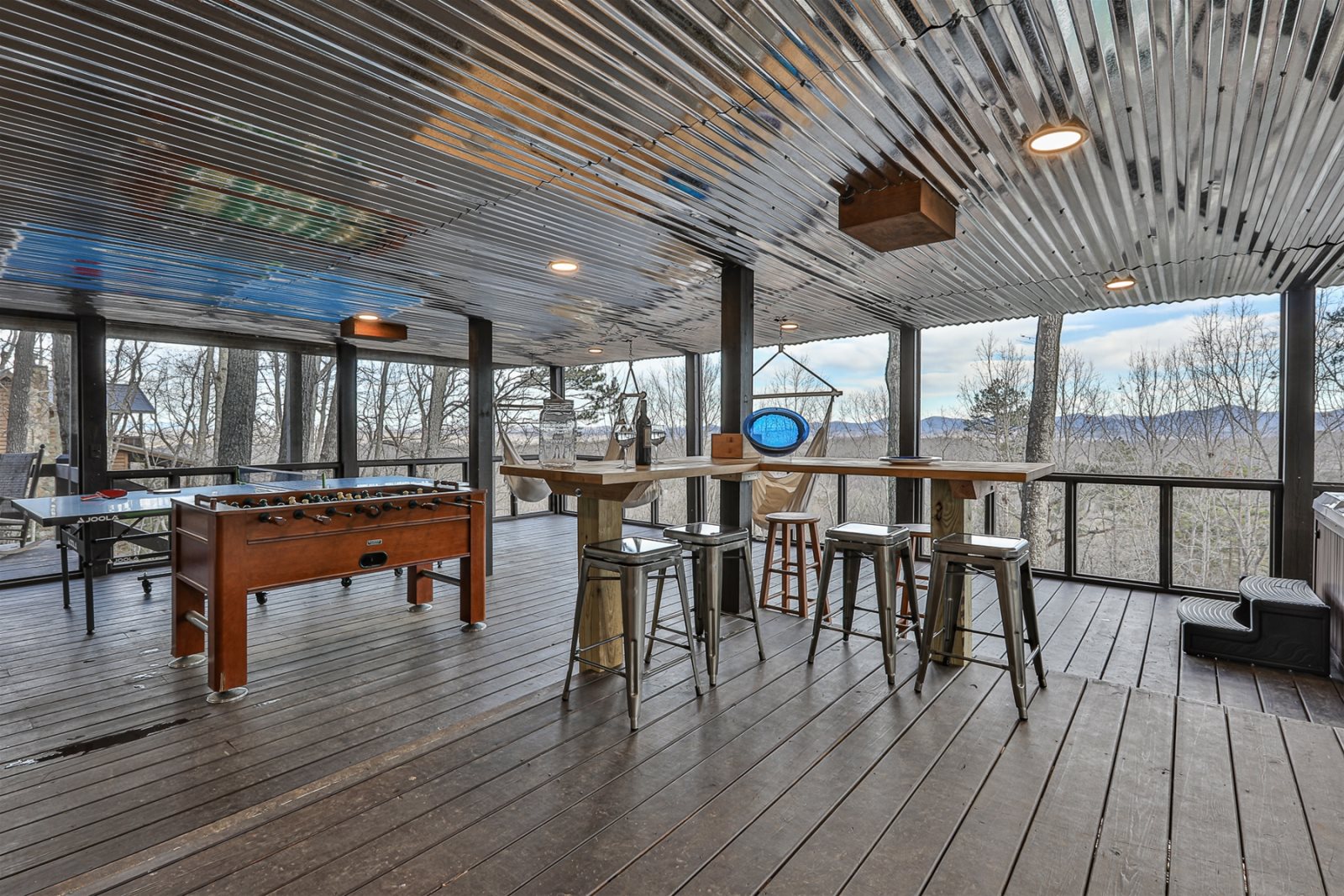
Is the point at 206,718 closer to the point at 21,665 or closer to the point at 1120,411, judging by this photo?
the point at 21,665

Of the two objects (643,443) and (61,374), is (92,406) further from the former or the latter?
(643,443)

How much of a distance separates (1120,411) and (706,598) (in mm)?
5437

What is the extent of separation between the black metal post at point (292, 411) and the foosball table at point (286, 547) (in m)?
3.32

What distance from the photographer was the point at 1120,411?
6.27m

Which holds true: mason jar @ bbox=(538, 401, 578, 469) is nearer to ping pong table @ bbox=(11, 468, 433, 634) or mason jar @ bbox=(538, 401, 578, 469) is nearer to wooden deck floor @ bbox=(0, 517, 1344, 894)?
wooden deck floor @ bbox=(0, 517, 1344, 894)

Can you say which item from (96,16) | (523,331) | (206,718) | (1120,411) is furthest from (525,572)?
(1120,411)

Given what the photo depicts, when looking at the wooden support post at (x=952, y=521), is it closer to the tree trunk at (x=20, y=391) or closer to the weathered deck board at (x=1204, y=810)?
the weathered deck board at (x=1204, y=810)

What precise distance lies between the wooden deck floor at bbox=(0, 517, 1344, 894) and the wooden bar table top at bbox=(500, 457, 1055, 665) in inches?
11.6

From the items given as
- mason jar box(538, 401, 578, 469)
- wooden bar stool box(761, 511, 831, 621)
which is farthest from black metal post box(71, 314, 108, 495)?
wooden bar stool box(761, 511, 831, 621)

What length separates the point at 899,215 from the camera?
263 centimetres

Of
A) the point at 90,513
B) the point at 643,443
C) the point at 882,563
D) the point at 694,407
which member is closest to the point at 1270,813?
the point at 882,563

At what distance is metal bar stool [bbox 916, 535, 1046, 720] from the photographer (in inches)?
101

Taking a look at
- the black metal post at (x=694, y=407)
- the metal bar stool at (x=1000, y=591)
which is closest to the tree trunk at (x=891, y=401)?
the black metal post at (x=694, y=407)

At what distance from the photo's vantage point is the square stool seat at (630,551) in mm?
2576
